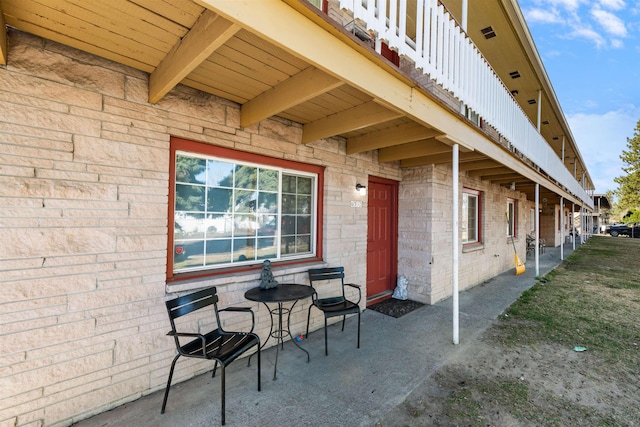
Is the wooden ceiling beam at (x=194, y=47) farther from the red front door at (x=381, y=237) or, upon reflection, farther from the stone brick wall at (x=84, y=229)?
the red front door at (x=381, y=237)

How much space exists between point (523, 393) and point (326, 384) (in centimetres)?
185

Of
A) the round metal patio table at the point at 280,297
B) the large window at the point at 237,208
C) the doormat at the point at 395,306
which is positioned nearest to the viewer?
the round metal patio table at the point at 280,297

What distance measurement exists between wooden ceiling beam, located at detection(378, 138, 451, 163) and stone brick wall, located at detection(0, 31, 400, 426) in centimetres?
294

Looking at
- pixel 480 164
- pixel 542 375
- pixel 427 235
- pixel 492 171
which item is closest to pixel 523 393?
pixel 542 375

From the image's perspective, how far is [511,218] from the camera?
9406 millimetres

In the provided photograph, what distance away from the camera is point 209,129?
118 inches

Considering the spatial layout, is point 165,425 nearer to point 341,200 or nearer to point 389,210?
point 341,200

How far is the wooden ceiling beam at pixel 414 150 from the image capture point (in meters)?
4.11

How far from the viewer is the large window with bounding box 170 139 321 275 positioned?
2965 millimetres

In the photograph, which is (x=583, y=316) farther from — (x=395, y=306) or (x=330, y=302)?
(x=330, y=302)

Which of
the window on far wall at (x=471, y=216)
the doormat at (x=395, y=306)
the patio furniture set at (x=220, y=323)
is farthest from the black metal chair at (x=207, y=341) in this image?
the window on far wall at (x=471, y=216)

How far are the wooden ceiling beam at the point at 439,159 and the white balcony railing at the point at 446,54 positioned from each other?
1.64ft

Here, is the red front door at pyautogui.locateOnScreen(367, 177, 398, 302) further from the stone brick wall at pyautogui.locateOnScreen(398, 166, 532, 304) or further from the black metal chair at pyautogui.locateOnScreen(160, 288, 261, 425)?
the black metal chair at pyautogui.locateOnScreen(160, 288, 261, 425)

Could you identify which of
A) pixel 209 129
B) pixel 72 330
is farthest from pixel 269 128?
pixel 72 330
